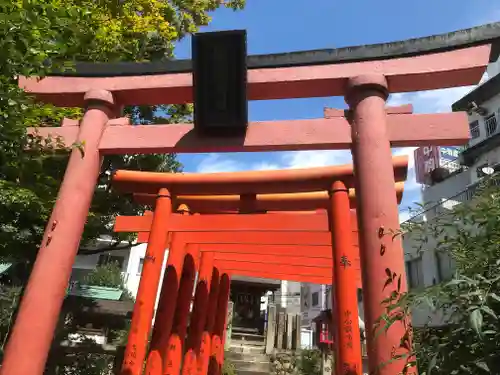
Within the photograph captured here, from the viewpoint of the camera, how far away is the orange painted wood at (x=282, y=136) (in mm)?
4223

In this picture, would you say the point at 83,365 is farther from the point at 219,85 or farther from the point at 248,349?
the point at 219,85

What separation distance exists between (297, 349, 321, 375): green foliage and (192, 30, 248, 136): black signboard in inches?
Result: 482

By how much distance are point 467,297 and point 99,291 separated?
20.9 metres

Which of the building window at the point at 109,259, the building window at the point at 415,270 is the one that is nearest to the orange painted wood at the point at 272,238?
the building window at the point at 415,270

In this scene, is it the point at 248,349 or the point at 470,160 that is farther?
the point at 470,160

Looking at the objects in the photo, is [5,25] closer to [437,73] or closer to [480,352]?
[480,352]

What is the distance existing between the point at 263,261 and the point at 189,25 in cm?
755

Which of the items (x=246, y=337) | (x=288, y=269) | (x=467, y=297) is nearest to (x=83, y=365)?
(x=246, y=337)

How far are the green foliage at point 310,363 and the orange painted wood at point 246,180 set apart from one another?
959 cm

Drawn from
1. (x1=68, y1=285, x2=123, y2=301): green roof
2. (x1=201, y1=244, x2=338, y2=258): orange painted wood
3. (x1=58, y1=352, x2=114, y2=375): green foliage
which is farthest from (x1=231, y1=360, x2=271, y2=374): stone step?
(x1=68, y1=285, x2=123, y2=301): green roof

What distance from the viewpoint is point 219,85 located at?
4.61 metres

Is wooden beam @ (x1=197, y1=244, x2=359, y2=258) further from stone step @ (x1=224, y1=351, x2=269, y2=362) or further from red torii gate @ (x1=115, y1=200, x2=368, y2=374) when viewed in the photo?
stone step @ (x1=224, y1=351, x2=269, y2=362)

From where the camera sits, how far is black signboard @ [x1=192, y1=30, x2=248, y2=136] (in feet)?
14.5

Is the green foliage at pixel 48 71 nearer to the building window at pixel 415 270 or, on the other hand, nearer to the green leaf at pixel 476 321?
the green leaf at pixel 476 321
